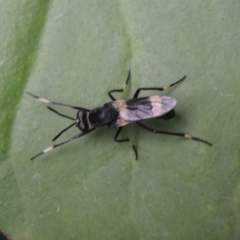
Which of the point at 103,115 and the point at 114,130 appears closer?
the point at 103,115

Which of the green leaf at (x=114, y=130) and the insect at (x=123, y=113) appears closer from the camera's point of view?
the green leaf at (x=114, y=130)

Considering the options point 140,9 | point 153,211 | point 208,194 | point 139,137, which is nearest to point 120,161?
point 139,137

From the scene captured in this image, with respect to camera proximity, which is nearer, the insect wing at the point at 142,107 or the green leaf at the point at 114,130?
the green leaf at the point at 114,130

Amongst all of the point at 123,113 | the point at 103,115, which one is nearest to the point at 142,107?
the point at 123,113

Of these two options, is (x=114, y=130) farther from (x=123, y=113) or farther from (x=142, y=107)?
(x=142, y=107)

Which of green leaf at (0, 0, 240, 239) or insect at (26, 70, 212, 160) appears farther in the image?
insect at (26, 70, 212, 160)
